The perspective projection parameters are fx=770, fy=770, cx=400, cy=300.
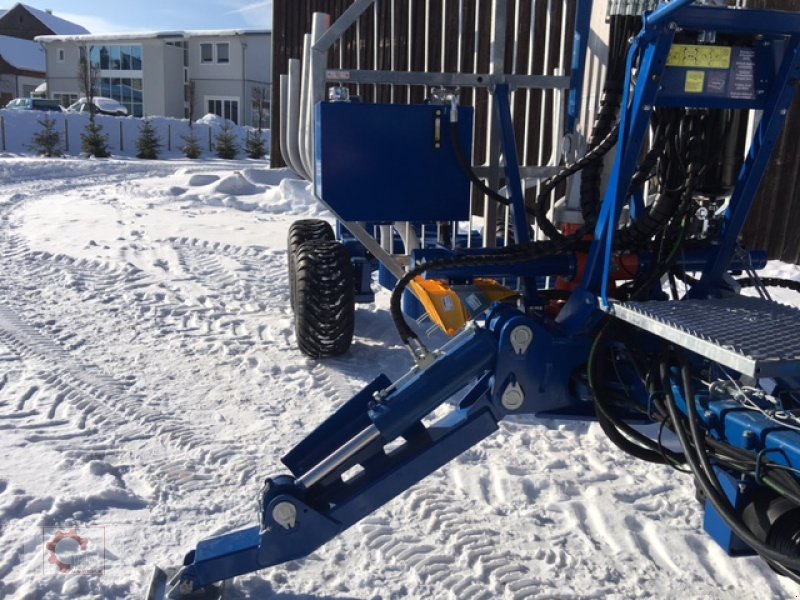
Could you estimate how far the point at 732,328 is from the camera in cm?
216

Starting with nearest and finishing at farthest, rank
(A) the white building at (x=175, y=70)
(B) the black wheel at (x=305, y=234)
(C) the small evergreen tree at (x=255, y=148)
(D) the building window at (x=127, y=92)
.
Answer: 1. (B) the black wheel at (x=305, y=234)
2. (C) the small evergreen tree at (x=255, y=148)
3. (A) the white building at (x=175, y=70)
4. (D) the building window at (x=127, y=92)

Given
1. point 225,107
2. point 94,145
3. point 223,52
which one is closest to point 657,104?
point 94,145

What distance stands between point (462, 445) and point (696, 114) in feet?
4.55

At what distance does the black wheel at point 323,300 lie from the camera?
4.69m

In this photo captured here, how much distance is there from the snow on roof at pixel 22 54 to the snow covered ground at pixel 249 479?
5037 cm

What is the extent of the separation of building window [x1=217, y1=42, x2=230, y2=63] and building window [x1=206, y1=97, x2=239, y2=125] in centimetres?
198

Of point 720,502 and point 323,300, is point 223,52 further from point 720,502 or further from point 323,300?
point 720,502

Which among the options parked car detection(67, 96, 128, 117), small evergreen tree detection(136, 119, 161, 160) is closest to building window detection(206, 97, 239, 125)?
parked car detection(67, 96, 128, 117)

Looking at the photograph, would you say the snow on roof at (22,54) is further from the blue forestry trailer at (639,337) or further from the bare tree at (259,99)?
the blue forestry trailer at (639,337)

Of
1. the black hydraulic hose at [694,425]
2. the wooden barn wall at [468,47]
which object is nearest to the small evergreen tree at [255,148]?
the wooden barn wall at [468,47]

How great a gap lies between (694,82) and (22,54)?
56781mm

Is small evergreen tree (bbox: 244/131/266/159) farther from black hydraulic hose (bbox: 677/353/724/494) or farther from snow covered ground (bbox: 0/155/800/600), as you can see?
black hydraulic hose (bbox: 677/353/724/494)

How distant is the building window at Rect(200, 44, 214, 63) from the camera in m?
39.7

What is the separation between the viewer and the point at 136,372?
4.66 m
